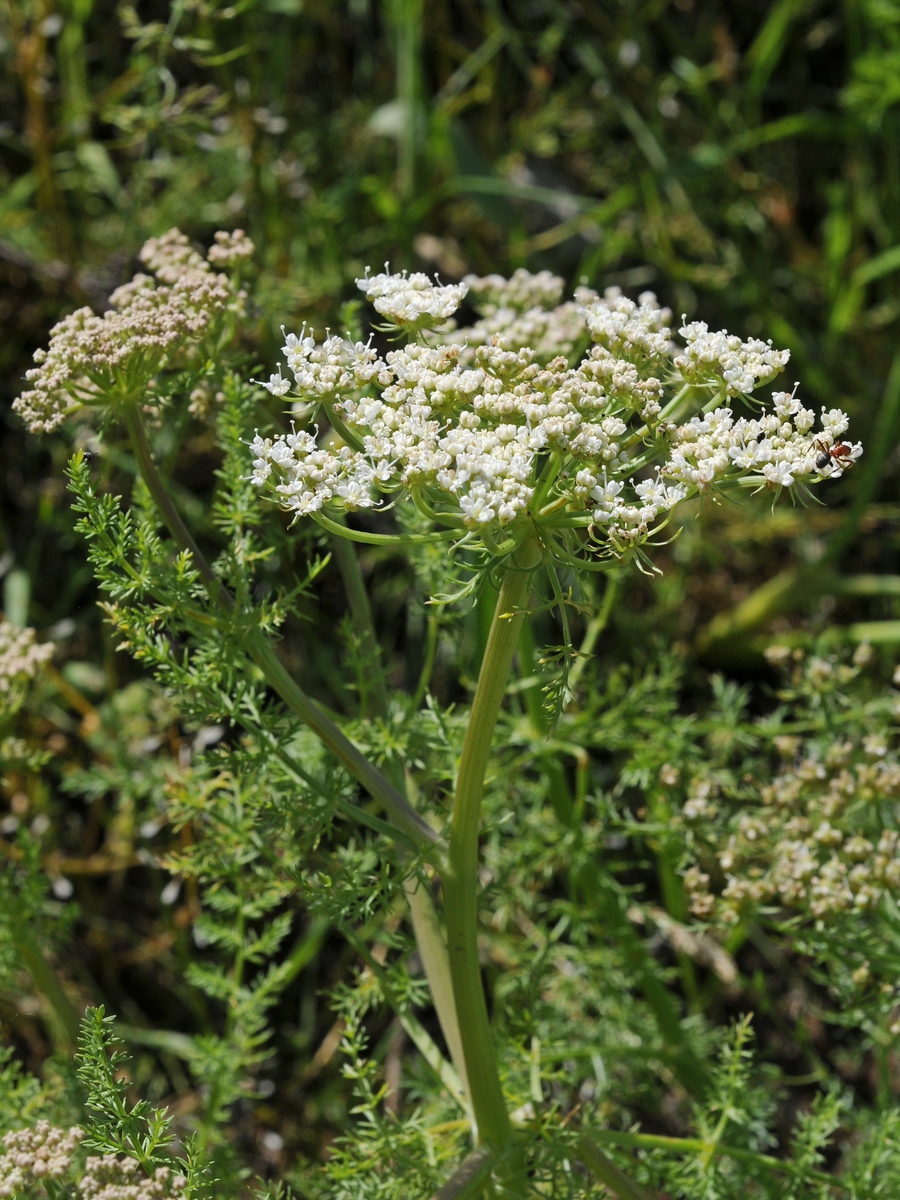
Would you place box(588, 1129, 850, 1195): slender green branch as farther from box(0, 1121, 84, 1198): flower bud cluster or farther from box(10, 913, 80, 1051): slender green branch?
box(10, 913, 80, 1051): slender green branch

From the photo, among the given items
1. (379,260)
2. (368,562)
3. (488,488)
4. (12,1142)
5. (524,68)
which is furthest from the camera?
(524,68)

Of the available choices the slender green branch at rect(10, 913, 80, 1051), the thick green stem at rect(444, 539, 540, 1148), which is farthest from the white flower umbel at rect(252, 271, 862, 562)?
the slender green branch at rect(10, 913, 80, 1051)

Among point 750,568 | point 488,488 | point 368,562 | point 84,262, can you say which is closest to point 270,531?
point 488,488

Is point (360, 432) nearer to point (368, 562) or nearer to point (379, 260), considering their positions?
point (368, 562)

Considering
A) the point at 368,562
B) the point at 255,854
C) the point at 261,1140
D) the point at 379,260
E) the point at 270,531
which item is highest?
the point at 379,260

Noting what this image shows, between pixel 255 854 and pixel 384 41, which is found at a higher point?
pixel 384 41

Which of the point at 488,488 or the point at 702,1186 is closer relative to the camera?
the point at 488,488

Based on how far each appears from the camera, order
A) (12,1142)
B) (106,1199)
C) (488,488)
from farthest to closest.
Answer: (12,1142), (106,1199), (488,488)
